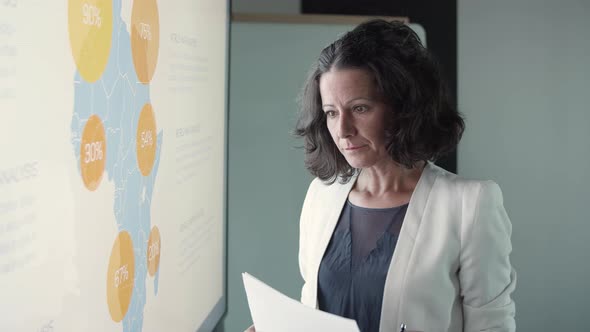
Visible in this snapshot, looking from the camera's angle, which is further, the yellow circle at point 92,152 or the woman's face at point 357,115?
the woman's face at point 357,115

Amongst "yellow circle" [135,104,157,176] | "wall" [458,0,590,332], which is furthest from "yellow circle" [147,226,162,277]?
"wall" [458,0,590,332]

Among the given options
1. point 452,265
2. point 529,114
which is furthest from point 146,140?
point 529,114

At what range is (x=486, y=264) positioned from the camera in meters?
1.46

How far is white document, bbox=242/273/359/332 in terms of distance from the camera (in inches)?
48.3

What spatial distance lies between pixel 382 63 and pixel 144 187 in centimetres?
→ 60

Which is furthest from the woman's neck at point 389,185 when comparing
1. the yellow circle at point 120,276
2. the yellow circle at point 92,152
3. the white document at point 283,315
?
the yellow circle at point 92,152

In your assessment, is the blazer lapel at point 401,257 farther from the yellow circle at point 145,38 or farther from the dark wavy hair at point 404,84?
the yellow circle at point 145,38

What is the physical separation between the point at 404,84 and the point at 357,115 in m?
0.13

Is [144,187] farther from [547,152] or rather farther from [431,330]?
[547,152]

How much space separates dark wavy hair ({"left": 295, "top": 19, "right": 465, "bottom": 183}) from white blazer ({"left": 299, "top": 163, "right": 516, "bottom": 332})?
12cm

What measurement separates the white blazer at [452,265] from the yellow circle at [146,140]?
575mm

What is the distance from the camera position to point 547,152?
12.4ft

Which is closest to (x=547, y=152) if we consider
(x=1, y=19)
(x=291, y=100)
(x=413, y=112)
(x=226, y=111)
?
(x=291, y=100)

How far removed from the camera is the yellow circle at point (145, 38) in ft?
4.10
